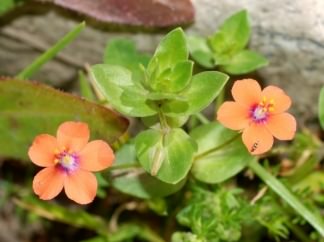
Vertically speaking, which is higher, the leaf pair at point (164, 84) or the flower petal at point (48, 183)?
the leaf pair at point (164, 84)

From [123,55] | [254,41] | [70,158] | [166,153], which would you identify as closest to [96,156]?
[70,158]

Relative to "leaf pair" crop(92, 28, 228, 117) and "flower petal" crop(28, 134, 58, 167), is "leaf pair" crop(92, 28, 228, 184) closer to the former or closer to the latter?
"leaf pair" crop(92, 28, 228, 117)

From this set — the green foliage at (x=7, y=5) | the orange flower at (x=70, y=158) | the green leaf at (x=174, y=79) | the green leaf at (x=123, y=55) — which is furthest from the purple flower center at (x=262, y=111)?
the green foliage at (x=7, y=5)

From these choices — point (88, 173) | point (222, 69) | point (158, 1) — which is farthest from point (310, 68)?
point (88, 173)

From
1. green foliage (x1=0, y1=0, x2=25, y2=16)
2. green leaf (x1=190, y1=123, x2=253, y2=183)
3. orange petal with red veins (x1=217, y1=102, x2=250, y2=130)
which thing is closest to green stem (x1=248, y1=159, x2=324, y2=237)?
green leaf (x1=190, y1=123, x2=253, y2=183)

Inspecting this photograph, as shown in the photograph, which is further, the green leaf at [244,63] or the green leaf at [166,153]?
the green leaf at [244,63]

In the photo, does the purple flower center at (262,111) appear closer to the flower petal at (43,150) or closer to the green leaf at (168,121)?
the green leaf at (168,121)

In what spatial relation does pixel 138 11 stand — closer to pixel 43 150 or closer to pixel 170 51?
pixel 170 51
